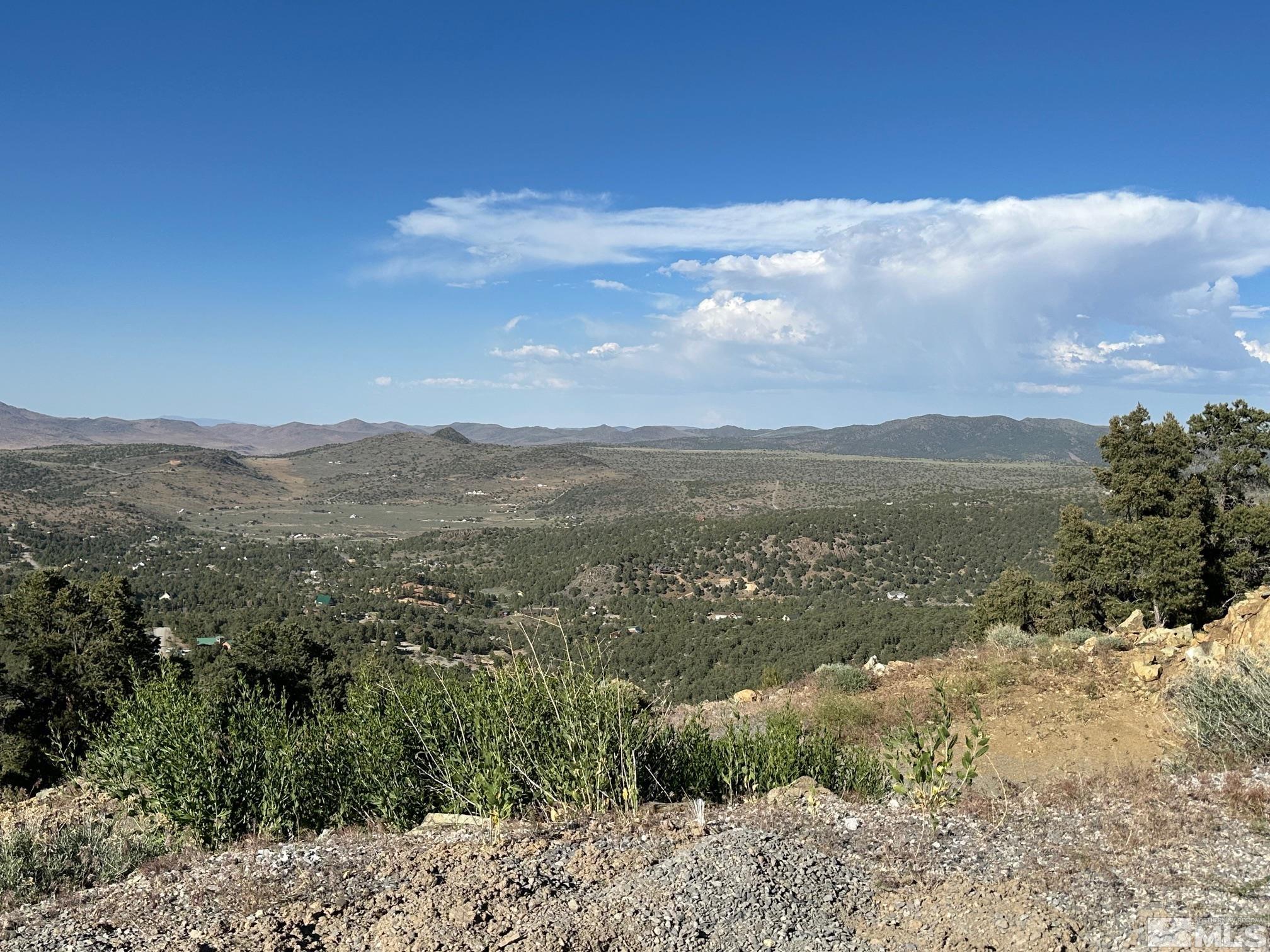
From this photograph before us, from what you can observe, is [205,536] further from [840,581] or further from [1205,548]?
[1205,548]

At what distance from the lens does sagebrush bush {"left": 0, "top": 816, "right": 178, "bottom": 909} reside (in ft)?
17.5

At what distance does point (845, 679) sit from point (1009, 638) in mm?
4794

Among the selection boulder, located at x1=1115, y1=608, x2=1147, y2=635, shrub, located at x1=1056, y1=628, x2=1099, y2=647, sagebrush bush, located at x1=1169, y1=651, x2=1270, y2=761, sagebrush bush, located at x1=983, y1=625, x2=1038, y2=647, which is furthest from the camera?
boulder, located at x1=1115, y1=608, x2=1147, y2=635

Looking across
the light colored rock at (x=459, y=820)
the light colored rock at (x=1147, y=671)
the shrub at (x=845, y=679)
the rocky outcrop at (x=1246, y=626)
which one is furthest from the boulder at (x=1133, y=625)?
the light colored rock at (x=459, y=820)

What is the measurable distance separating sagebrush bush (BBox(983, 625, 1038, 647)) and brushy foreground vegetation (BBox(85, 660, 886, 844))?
425 inches

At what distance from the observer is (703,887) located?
15.1 feet

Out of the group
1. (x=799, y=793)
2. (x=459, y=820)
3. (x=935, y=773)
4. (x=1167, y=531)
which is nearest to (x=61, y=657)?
(x=459, y=820)

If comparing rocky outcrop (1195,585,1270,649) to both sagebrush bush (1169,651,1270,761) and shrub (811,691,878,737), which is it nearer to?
sagebrush bush (1169,651,1270,761)

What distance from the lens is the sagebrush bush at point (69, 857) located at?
532 cm

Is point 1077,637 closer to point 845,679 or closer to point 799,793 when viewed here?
point 845,679

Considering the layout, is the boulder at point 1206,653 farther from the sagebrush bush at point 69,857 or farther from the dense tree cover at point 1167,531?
the sagebrush bush at point 69,857

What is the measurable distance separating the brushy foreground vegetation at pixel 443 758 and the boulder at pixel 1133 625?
1328 centimetres

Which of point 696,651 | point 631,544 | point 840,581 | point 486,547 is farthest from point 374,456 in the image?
point 696,651

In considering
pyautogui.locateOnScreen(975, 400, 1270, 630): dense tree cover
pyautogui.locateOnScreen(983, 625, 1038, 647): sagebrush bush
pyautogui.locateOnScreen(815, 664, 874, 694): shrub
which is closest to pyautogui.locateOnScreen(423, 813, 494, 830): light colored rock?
pyautogui.locateOnScreen(815, 664, 874, 694): shrub
